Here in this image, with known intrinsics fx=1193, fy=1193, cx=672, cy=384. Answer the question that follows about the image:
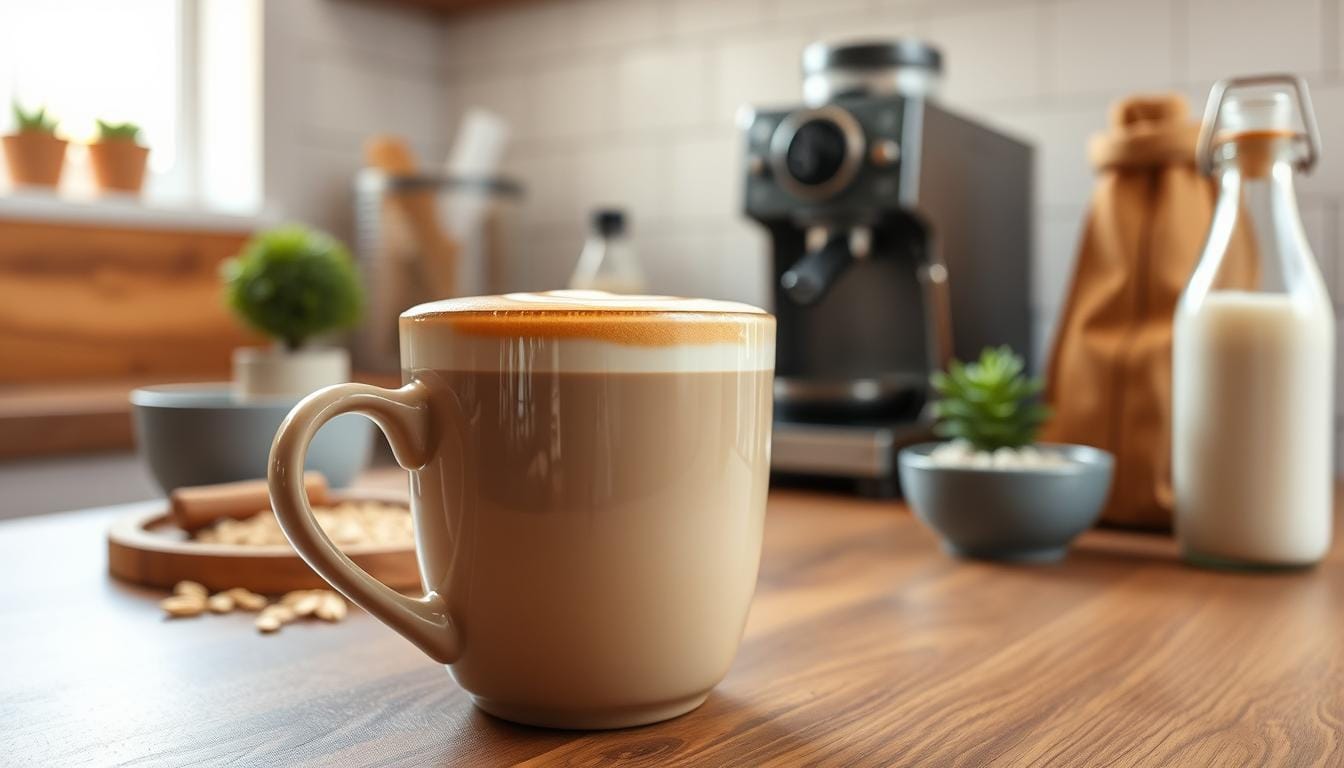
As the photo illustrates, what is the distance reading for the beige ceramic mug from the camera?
37 cm

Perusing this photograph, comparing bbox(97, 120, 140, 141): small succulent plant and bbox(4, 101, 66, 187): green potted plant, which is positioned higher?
bbox(97, 120, 140, 141): small succulent plant

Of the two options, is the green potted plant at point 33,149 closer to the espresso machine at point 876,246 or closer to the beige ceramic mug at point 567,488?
the espresso machine at point 876,246

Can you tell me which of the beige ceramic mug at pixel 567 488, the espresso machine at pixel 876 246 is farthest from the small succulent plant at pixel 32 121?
the beige ceramic mug at pixel 567 488

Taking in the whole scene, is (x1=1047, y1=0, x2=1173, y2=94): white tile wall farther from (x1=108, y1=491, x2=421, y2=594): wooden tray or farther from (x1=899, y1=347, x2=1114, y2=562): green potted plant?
(x1=108, y1=491, x2=421, y2=594): wooden tray

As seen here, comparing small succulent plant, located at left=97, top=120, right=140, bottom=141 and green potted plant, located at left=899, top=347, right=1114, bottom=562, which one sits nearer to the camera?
green potted plant, located at left=899, top=347, right=1114, bottom=562

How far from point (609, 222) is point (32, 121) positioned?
0.74 m

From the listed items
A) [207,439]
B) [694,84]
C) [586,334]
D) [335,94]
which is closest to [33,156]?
[335,94]

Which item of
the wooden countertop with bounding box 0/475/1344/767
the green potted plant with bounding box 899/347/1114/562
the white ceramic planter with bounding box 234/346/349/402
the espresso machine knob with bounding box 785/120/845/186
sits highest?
the espresso machine knob with bounding box 785/120/845/186

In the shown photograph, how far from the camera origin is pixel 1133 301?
0.88 metres

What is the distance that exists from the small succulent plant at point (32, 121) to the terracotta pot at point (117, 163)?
0.07 m

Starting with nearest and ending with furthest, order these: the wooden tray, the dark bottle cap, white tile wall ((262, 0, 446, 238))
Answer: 1. the wooden tray
2. the dark bottle cap
3. white tile wall ((262, 0, 446, 238))

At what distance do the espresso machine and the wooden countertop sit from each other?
38 centimetres

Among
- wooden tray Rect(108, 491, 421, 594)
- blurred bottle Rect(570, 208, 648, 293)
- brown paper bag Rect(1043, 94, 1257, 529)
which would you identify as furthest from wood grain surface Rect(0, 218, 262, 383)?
brown paper bag Rect(1043, 94, 1257, 529)

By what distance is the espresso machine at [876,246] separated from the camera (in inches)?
39.8
